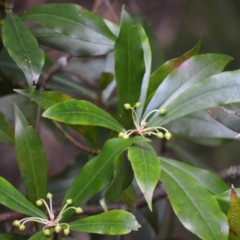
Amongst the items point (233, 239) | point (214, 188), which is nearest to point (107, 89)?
point (214, 188)

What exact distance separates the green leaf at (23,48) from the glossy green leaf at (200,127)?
0.41 metres

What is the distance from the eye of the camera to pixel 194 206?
1.94ft

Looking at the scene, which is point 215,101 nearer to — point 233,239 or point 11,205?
point 233,239

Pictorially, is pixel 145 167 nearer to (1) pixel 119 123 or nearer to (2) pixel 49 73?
(1) pixel 119 123

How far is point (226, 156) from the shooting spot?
164 centimetres

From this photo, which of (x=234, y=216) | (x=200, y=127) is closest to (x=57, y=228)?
(x=234, y=216)

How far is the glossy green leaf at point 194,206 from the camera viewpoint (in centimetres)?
57

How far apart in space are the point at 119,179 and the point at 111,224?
6 cm

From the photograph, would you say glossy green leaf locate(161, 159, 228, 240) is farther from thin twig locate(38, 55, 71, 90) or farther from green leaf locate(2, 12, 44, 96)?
thin twig locate(38, 55, 71, 90)

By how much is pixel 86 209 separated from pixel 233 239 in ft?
1.11

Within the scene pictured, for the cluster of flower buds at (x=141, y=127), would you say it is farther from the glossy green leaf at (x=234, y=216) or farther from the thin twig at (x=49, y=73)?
the thin twig at (x=49, y=73)

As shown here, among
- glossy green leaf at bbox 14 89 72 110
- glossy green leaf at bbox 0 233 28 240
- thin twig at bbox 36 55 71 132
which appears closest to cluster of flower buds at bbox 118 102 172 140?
glossy green leaf at bbox 14 89 72 110

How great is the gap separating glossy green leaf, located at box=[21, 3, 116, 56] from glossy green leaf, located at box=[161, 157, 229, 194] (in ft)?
0.67

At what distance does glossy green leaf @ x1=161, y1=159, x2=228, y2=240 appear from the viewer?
57 centimetres
